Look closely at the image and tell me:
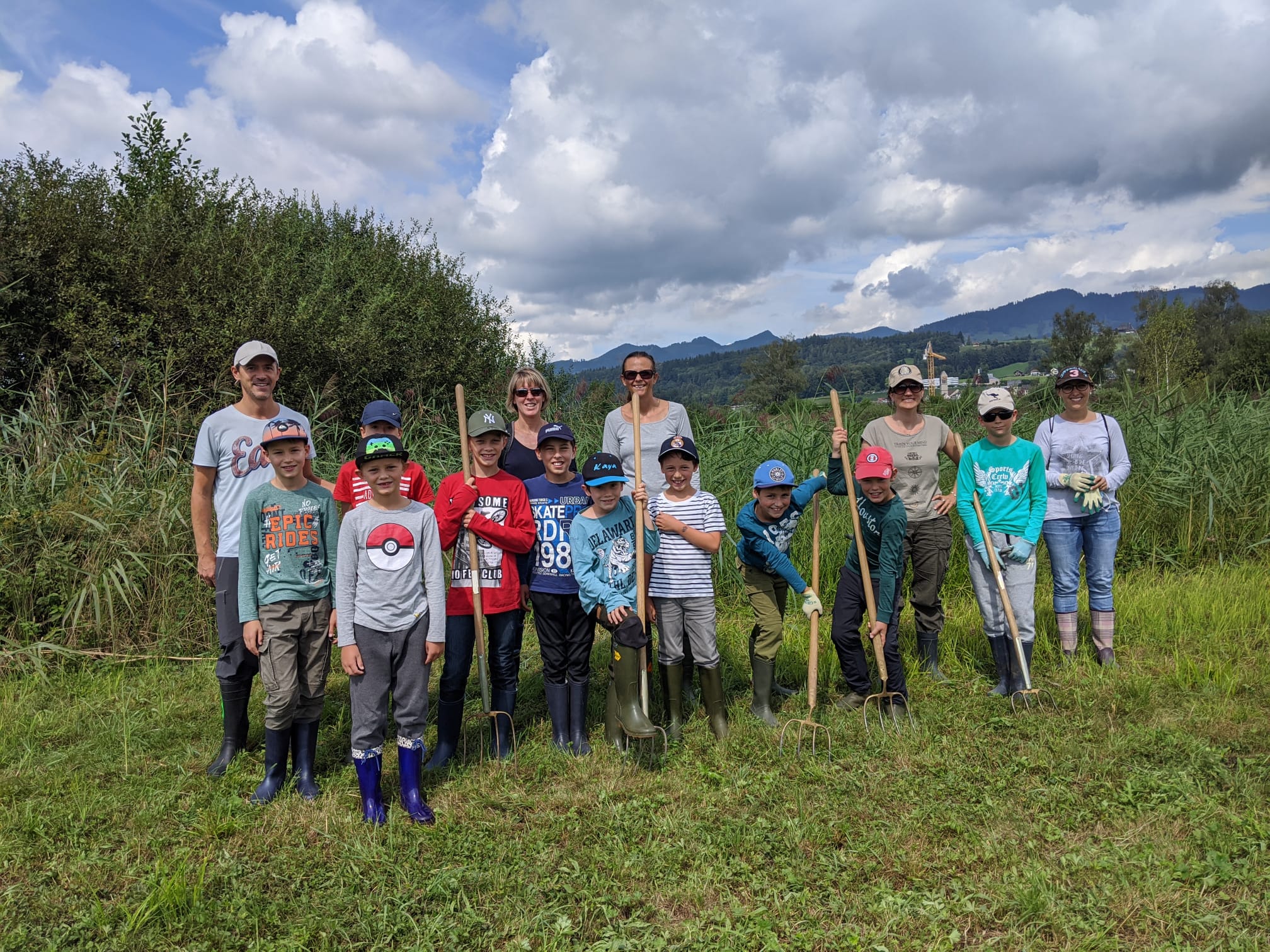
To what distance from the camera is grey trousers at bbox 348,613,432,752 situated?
142 inches

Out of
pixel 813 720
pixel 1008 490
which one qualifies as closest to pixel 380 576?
pixel 813 720

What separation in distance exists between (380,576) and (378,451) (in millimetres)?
592

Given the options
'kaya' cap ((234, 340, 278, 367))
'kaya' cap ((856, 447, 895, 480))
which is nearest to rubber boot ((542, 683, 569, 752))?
'kaya' cap ((856, 447, 895, 480))

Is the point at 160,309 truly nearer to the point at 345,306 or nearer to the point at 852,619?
the point at 345,306

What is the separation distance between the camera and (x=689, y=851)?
3.37 metres

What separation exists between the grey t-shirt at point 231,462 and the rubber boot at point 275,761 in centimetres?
94

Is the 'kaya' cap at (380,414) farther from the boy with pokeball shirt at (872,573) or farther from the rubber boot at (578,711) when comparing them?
the boy with pokeball shirt at (872,573)

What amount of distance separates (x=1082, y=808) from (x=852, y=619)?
154 centimetres

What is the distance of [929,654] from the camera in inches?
211

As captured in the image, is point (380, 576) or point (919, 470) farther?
point (919, 470)

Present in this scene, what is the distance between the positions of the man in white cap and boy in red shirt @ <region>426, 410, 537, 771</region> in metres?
0.74

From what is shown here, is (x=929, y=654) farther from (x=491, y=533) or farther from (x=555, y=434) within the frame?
(x=491, y=533)

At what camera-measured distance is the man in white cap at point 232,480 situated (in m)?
3.97

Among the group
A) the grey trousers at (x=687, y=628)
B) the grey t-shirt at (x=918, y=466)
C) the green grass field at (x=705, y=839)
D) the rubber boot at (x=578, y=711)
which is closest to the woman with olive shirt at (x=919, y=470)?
the grey t-shirt at (x=918, y=466)
